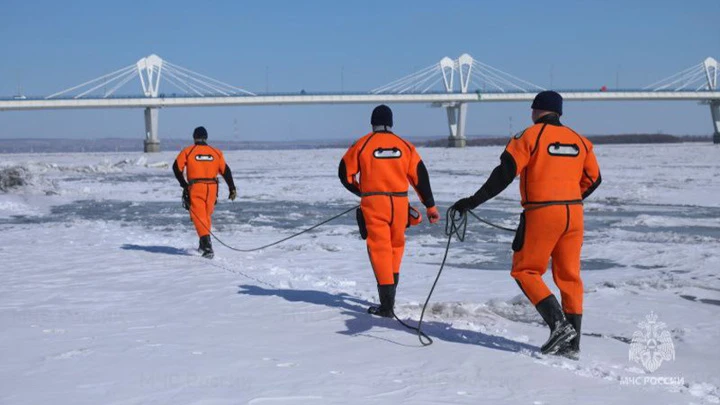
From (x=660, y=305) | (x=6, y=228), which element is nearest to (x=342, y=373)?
(x=660, y=305)

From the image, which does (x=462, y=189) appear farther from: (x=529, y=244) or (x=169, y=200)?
(x=529, y=244)

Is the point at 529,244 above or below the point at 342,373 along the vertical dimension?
above

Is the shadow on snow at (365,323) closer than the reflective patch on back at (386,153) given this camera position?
Yes

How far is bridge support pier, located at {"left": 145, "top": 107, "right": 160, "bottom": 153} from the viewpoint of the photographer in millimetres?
90188

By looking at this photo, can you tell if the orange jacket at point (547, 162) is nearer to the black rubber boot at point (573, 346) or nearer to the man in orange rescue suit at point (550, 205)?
the man in orange rescue suit at point (550, 205)

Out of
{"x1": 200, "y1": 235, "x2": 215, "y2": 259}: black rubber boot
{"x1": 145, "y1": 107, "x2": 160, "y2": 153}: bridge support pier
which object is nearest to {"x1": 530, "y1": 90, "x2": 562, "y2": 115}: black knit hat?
{"x1": 200, "y1": 235, "x2": 215, "y2": 259}: black rubber boot

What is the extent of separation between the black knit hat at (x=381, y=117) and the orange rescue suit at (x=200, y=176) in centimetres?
357

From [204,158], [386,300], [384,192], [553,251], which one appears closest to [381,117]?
[384,192]

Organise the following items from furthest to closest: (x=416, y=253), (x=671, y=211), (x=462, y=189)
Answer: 1. (x=462, y=189)
2. (x=671, y=211)
3. (x=416, y=253)

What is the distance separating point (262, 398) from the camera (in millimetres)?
3492

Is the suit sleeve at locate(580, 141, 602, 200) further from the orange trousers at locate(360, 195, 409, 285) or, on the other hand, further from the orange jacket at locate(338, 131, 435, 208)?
Result: the orange trousers at locate(360, 195, 409, 285)

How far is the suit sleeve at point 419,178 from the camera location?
565 centimetres

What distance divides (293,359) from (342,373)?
39cm

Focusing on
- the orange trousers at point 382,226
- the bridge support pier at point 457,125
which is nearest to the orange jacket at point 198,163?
the orange trousers at point 382,226
